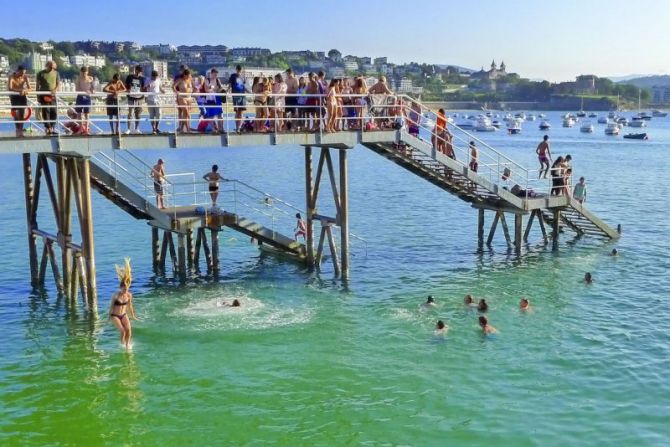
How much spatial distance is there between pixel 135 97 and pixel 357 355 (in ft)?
31.3

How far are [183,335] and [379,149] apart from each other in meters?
10.2

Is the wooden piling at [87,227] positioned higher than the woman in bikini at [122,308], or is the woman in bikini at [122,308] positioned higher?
the wooden piling at [87,227]

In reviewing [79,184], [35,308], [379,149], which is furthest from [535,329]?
[35,308]

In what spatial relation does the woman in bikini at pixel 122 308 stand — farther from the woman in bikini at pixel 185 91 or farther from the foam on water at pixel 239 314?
the woman in bikini at pixel 185 91

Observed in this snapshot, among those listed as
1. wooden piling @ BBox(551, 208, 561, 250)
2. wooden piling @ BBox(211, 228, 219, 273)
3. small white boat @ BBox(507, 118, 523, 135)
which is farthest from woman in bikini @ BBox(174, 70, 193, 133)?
small white boat @ BBox(507, 118, 523, 135)

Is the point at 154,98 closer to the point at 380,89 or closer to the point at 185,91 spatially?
the point at 185,91

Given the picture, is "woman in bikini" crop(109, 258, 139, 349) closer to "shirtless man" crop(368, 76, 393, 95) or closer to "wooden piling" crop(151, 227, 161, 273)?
"wooden piling" crop(151, 227, 161, 273)

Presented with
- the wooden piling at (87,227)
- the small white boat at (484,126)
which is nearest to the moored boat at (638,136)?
the small white boat at (484,126)

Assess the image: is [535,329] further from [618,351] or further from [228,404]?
[228,404]

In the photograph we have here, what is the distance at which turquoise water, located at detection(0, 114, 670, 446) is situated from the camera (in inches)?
610

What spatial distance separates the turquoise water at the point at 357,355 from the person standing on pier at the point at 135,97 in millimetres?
5727

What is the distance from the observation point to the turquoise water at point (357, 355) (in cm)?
1549

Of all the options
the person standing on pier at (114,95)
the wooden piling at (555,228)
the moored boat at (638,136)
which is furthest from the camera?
the moored boat at (638,136)

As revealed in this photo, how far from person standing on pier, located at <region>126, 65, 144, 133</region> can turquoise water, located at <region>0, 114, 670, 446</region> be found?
573 cm
